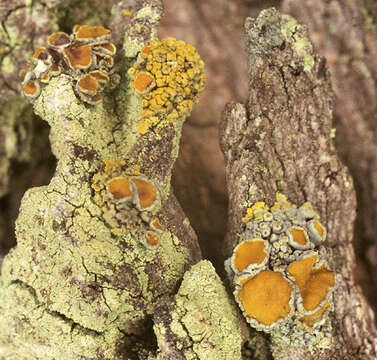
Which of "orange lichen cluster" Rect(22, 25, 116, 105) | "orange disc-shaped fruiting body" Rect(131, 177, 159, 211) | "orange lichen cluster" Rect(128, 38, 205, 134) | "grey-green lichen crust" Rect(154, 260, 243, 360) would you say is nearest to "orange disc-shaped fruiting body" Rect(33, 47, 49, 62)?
"orange lichen cluster" Rect(22, 25, 116, 105)

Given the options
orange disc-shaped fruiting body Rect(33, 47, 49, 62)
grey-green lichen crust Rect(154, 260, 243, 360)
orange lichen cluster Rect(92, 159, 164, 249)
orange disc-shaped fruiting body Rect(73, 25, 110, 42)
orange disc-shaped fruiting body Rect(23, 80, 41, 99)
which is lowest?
grey-green lichen crust Rect(154, 260, 243, 360)

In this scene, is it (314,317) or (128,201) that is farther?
(314,317)

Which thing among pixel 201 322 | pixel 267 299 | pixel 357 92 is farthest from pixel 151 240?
pixel 357 92

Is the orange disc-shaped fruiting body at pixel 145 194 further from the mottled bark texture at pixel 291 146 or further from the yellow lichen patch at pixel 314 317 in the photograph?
the yellow lichen patch at pixel 314 317

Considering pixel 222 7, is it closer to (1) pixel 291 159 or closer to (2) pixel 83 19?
(2) pixel 83 19

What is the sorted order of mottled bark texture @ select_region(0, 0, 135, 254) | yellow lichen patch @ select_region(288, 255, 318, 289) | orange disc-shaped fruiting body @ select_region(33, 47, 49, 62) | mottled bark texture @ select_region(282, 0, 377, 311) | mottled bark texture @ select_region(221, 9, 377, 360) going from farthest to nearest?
mottled bark texture @ select_region(282, 0, 377, 311) → mottled bark texture @ select_region(0, 0, 135, 254) → mottled bark texture @ select_region(221, 9, 377, 360) → orange disc-shaped fruiting body @ select_region(33, 47, 49, 62) → yellow lichen patch @ select_region(288, 255, 318, 289)

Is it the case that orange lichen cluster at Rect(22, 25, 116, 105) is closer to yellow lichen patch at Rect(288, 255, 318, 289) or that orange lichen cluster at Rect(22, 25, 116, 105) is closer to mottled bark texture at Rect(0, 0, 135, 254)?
mottled bark texture at Rect(0, 0, 135, 254)

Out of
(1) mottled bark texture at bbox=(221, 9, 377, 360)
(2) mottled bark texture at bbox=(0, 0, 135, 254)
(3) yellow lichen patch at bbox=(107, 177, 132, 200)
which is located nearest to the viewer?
(3) yellow lichen patch at bbox=(107, 177, 132, 200)

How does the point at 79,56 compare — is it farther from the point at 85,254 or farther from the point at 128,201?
the point at 85,254
